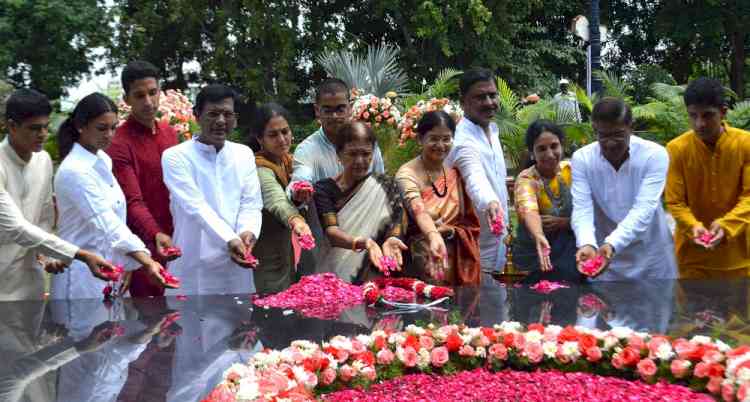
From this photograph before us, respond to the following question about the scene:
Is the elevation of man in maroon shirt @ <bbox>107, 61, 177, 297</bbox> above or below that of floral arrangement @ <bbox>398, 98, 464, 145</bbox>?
below

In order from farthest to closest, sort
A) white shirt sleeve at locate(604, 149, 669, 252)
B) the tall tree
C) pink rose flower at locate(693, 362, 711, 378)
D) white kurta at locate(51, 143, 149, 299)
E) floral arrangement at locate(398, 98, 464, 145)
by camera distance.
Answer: the tall tree → floral arrangement at locate(398, 98, 464, 145) → white shirt sleeve at locate(604, 149, 669, 252) → white kurta at locate(51, 143, 149, 299) → pink rose flower at locate(693, 362, 711, 378)

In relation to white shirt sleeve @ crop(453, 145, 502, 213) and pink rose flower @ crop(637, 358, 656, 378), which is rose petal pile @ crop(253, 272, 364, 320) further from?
pink rose flower @ crop(637, 358, 656, 378)

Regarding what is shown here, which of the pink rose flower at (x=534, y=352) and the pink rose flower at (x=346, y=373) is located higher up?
the pink rose flower at (x=534, y=352)

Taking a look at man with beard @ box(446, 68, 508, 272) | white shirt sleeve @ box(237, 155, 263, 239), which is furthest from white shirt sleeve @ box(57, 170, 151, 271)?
man with beard @ box(446, 68, 508, 272)

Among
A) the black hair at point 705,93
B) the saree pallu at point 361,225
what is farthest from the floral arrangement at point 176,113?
the black hair at point 705,93

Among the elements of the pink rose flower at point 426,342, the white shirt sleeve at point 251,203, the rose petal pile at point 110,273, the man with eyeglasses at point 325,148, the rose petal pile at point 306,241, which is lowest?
the pink rose flower at point 426,342

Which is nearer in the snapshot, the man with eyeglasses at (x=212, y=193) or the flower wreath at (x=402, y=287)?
the flower wreath at (x=402, y=287)

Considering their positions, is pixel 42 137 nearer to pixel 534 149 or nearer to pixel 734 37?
pixel 534 149

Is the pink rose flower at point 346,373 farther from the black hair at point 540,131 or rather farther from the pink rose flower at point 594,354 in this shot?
the black hair at point 540,131

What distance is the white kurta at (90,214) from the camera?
4428mm

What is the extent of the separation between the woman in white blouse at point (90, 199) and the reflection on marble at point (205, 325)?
7.1 inches

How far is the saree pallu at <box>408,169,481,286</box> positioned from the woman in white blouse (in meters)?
1.34

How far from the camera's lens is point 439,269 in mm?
4602

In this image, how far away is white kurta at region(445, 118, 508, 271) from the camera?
5.07 meters
